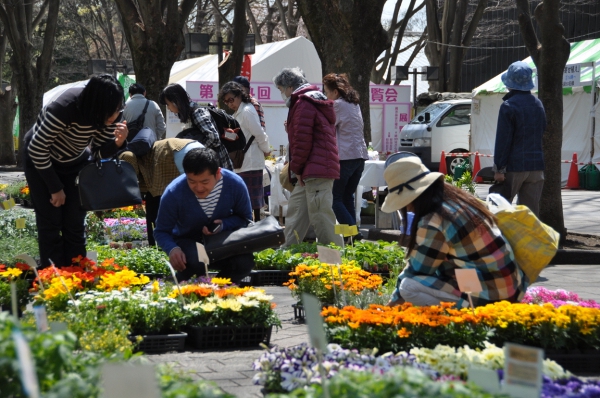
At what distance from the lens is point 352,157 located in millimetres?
9570

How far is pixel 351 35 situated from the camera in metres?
12.1

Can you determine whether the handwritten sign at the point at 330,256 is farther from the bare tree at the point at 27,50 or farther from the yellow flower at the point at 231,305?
the bare tree at the point at 27,50

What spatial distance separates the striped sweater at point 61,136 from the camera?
617 cm

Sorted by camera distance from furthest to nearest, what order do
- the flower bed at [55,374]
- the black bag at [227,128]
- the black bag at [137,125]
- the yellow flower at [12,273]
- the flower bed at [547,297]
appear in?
the black bag at [137,125] → the black bag at [227,128] → the yellow flower at [12,273] → the flower bed at [547,297] → the flower bed at [55,374]

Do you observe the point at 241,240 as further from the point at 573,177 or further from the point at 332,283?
the point at 573,177

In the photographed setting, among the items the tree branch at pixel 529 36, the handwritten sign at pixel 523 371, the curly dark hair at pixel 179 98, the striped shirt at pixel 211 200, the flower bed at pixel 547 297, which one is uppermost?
the tree branch at pixel 529 36

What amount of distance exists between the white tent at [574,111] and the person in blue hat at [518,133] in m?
12.0

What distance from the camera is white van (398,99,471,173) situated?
962 inches

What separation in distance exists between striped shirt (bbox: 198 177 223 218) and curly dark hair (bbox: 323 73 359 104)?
127 inches

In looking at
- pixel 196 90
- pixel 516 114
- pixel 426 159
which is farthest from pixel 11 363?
pixel 426 159

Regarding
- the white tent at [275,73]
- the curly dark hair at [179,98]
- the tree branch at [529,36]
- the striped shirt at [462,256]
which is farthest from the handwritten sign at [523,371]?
the white tent at [275,73]

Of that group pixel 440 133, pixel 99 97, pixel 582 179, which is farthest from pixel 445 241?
pixel 440 133

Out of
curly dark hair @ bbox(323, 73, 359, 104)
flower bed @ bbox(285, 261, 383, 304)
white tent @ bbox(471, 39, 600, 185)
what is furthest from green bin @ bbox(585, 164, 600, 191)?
flower bed @ bbox(285, 261, 383, 304)

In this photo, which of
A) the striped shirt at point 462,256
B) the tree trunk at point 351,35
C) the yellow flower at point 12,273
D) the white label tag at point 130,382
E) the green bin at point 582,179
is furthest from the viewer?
the green bin at point 582,179
